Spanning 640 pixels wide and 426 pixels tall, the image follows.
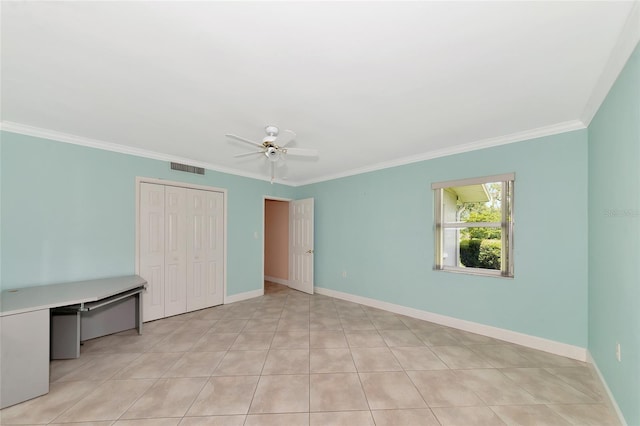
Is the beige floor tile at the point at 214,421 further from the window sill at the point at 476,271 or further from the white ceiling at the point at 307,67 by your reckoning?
the window sill at the point at 476,271

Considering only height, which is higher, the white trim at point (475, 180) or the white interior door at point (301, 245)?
the white trim at point (475, 180)

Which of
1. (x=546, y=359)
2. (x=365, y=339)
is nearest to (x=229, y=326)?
(x=365, y=339)

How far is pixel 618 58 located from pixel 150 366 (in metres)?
4.70

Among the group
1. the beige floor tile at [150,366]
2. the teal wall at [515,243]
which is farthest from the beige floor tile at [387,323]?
the beige floor tile at [150,366]

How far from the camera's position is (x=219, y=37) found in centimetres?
149

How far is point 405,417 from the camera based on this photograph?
183 centimetres

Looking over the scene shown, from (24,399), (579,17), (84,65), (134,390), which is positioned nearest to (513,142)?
(579,17)

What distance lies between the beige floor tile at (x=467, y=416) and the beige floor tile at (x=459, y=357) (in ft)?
1.94

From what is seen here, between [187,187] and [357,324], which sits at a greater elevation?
[187,187]

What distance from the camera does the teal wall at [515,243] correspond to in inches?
106

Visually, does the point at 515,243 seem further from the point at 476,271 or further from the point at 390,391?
the point at 390,391

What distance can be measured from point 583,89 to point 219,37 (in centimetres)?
293

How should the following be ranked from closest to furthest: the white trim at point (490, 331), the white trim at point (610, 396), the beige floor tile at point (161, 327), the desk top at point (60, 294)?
the white trim at point (610, 396) < the desk top at point (60, 294) < the white trim at point (490, 331) < the beige floor tile at point (161, 327)

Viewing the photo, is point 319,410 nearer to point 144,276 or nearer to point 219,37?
point 219,37
